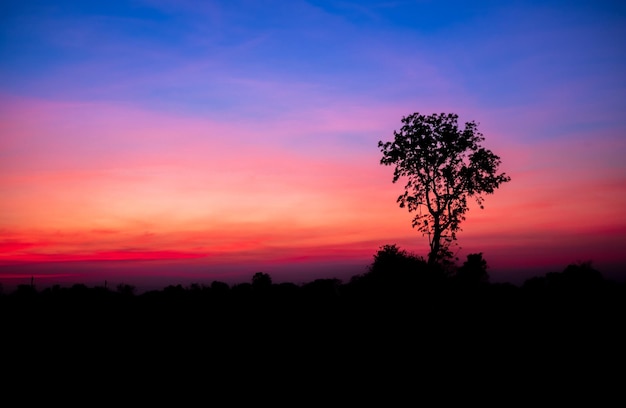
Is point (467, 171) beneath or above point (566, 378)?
above

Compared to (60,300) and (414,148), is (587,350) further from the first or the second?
(60,300)

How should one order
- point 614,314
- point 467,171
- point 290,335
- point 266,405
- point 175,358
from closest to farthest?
point 266,405 → point 175,358 → point 614,314 → point 290,335 → point 467,171

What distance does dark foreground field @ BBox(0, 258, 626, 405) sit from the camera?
16.2m

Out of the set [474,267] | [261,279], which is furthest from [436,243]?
[261,279]

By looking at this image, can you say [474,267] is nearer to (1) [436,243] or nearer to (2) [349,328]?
(1) [436,243]

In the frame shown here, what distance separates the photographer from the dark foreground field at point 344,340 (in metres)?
16.2

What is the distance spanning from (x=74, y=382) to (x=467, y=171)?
3231cm

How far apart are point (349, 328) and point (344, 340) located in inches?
67.0

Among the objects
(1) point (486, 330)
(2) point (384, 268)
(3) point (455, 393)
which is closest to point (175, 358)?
(3) point (455, 393)

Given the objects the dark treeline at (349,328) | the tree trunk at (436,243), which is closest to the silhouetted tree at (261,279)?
the dark treeline at (349,328)

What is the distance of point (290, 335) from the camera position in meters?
21.6

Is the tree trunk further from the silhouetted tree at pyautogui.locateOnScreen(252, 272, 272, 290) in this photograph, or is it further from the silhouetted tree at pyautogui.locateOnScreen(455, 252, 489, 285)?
the silhouetted tree at pyautogui.locateOnScreen(252, 272, 272, 290)

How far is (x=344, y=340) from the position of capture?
2053 centimetres

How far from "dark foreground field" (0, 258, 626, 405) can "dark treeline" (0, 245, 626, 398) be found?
0.08m
